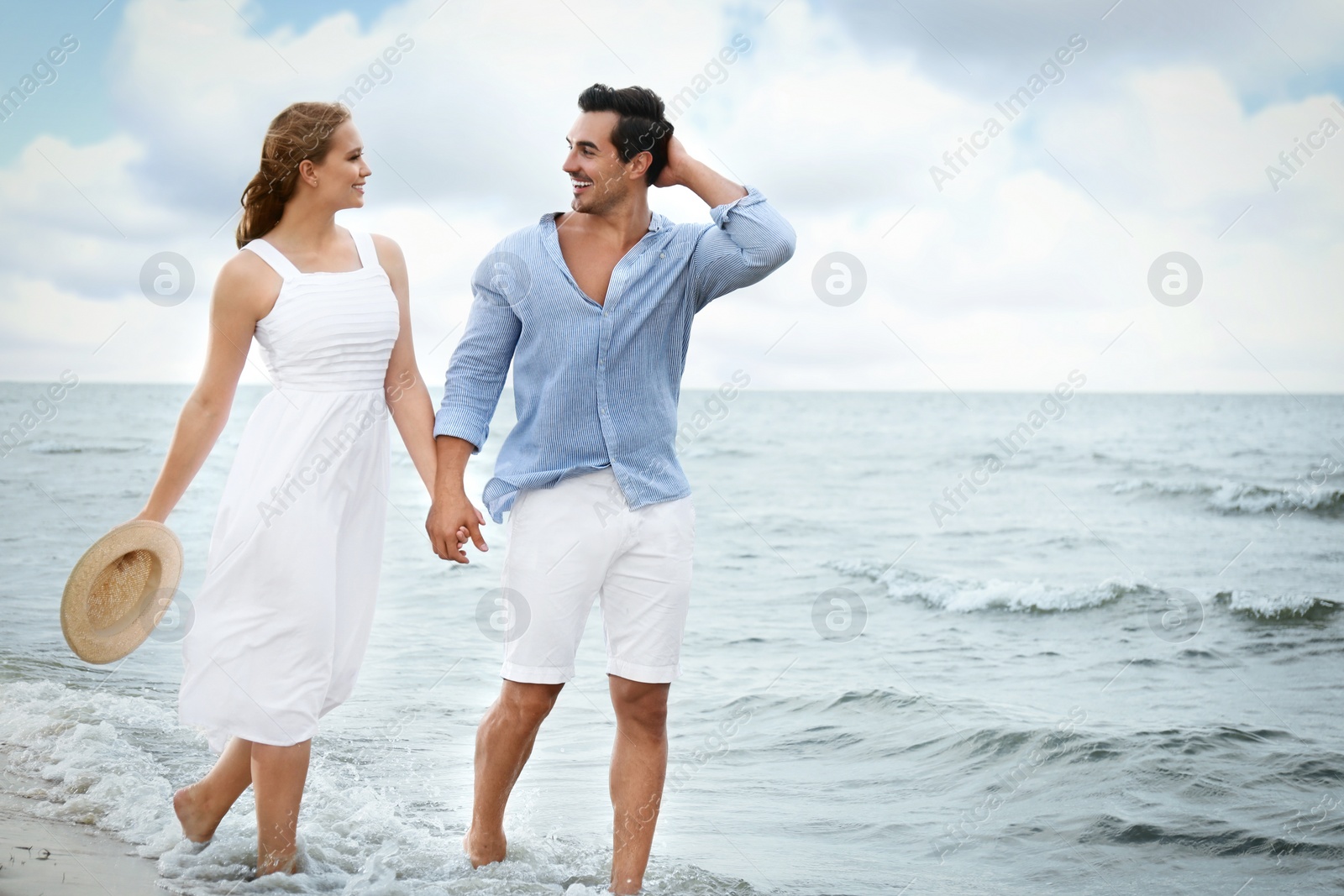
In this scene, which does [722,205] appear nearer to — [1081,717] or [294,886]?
[294,886]

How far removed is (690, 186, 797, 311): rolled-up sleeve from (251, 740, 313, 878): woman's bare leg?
5.27 ft

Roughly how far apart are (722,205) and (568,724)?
3435 mm

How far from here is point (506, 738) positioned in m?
3.00

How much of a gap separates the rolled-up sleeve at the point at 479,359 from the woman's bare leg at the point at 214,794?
40.1 inches

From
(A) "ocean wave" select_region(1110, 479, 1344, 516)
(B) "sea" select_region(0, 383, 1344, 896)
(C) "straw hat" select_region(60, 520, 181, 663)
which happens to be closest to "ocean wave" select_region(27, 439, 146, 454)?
(B) "sea" select_region(0, 383, 1344, 896)

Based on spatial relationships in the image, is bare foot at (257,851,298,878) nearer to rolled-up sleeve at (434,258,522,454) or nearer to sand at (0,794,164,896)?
sand at (0,794,164,896)

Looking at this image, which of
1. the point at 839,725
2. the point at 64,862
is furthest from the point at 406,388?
the point at 839,725

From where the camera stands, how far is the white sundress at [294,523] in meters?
2.74

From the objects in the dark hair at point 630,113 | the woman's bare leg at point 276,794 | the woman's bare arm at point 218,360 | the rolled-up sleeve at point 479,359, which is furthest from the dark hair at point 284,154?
the woman's bare leg at point 276,794

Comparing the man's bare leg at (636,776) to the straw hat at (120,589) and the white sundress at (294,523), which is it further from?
the straw hat at (120,589)

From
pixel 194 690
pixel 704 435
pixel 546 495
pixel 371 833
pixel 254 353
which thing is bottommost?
A: pixel 371 833

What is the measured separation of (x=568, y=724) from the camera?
565 centimetres

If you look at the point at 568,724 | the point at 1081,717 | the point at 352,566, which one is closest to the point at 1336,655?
the point at 1081,717

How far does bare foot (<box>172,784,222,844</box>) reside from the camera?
121 inches
